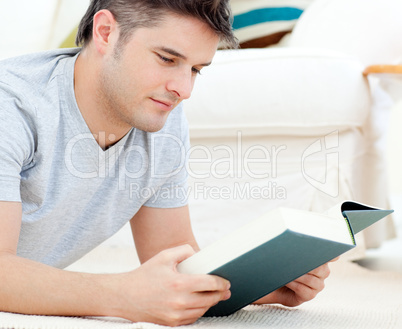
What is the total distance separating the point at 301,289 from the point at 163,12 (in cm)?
46

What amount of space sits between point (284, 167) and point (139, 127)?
657 millimetres

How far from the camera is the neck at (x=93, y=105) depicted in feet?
3.19

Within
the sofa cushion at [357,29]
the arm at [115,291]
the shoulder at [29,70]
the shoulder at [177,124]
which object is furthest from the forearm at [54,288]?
the sofa cushion at [357,29]

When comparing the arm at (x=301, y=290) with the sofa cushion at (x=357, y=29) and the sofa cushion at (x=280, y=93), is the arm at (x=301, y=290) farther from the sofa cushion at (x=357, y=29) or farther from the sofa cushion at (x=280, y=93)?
the sofa cushion at (x=357, y=29)

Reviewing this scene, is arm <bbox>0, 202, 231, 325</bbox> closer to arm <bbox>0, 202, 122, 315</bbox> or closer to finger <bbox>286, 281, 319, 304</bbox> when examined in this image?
arm <bbox>0, 202, 122, 315</bbox>

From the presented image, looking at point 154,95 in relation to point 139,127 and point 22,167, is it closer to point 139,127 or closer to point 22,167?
point 139,127

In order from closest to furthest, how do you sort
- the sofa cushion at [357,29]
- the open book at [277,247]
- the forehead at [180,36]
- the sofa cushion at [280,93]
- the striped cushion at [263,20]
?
the open book at [277,247], the forehead at [180,36], the sofa cushion at [280,93], the sofa cushion at [357,29], the striped cushion at [263,20]

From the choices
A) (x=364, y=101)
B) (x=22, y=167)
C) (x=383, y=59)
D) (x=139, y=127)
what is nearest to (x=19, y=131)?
(x=22, y=167)

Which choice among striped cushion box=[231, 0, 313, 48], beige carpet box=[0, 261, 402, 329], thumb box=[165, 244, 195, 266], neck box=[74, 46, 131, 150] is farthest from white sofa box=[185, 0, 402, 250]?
thumb box=[165, 244, 195, 266]

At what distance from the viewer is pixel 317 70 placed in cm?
148

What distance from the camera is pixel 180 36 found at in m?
0.92

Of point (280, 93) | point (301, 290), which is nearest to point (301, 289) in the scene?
point (301, 290)

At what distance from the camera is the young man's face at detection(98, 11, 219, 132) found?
93cm

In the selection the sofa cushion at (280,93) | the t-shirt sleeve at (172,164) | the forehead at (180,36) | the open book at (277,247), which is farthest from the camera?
the sofa cushion at (280,93)
